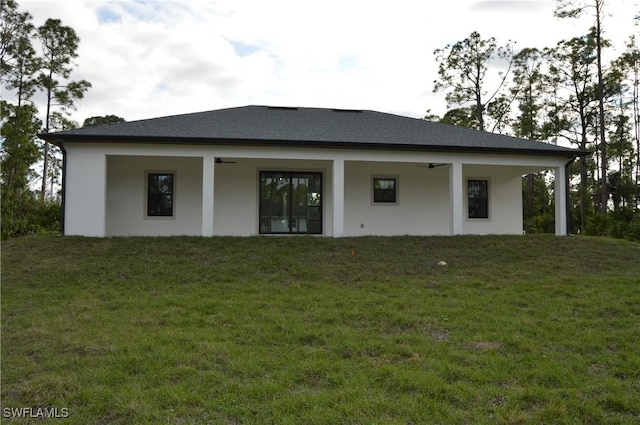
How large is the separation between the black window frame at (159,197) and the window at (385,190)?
6.25 meters

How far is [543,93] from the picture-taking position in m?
28.6

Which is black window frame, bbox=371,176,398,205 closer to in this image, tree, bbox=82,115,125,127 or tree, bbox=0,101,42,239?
tree, bbox=0,101,42,239

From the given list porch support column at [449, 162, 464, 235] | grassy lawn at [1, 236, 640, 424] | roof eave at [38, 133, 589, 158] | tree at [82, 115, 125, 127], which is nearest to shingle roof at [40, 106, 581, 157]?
roof eave at [38, 133, 589, 158]

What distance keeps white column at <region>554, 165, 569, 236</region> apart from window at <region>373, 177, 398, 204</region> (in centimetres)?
486

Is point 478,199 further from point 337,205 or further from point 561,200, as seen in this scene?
point 337,205

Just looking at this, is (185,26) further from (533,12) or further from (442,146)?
(533,12)

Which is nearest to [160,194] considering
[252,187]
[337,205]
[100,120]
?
[252,187]

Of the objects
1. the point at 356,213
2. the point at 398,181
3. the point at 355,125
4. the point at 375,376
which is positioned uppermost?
the point at 355,125

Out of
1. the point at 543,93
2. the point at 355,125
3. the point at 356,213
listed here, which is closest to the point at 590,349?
the point at 356,213

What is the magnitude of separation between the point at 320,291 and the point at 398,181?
7.73m

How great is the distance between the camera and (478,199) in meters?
15.5

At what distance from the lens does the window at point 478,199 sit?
50.8 feet

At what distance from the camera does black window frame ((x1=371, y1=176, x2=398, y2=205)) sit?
14.8 meters

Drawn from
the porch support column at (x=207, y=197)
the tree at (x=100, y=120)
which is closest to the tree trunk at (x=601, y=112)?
the porch support column at (x=207, y=197)
